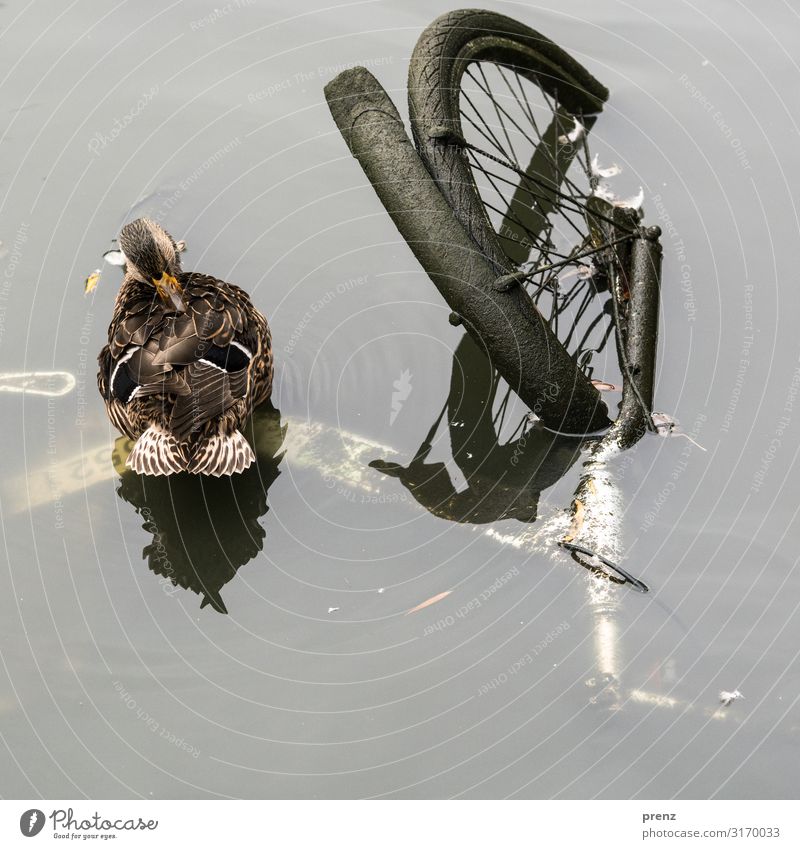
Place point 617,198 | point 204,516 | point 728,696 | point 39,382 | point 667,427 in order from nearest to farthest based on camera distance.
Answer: point 728,696
point 204,516
point 667,427
point 39,382
point 617,198

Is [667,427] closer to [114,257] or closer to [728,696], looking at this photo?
[728,696]

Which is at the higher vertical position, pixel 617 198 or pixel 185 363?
pixel 617 198

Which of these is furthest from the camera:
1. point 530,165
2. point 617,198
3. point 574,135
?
point 574,135

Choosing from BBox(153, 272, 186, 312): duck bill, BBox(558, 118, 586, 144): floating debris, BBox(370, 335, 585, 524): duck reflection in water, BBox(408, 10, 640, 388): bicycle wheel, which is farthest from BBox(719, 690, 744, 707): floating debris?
BBox(558, 118, 586, 144): floating debris

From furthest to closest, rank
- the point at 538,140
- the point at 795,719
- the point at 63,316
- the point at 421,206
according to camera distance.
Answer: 1. the point at 538,140
2. the point at 63,316
3. the point at 421,206
4. the point at 795,719

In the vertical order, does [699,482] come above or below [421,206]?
below

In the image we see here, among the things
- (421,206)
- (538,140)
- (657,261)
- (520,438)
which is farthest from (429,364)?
(538,140)

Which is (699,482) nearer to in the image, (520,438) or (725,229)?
(520,438)

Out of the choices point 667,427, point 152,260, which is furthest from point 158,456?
point 667,427
